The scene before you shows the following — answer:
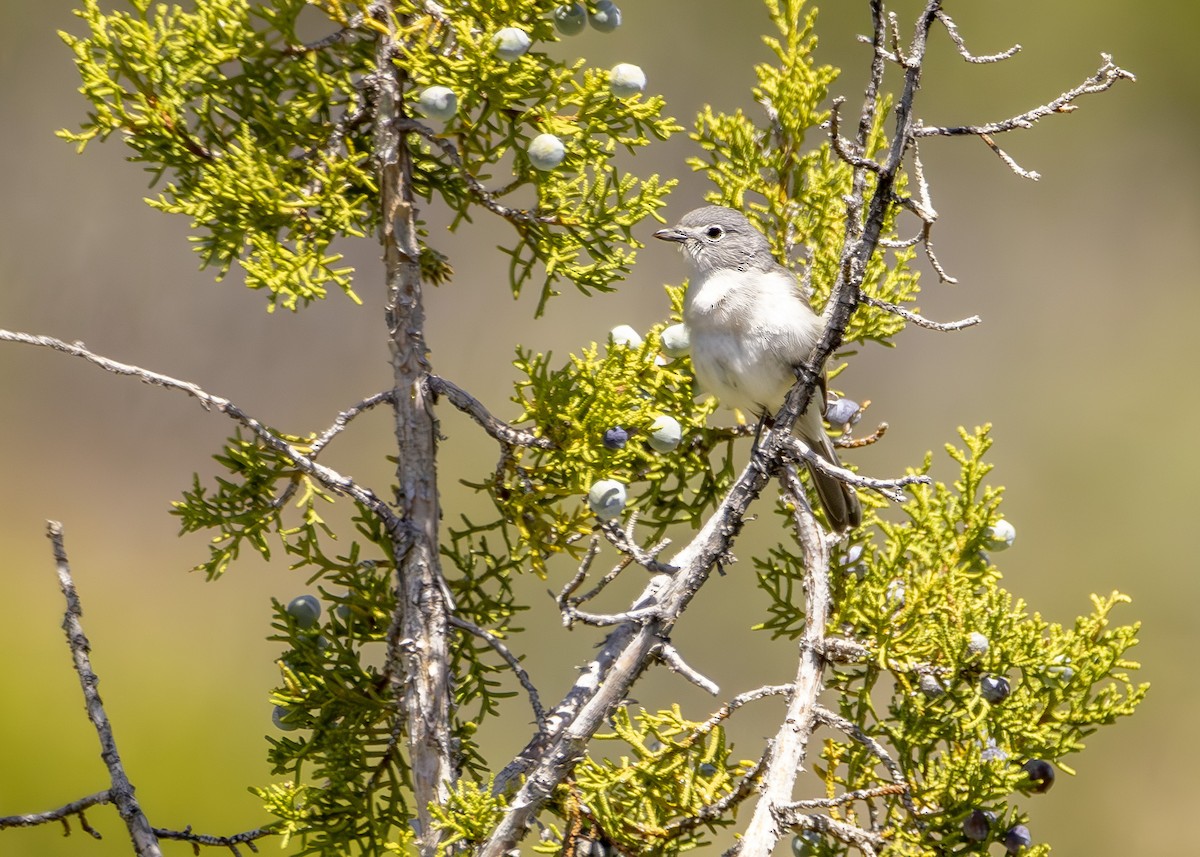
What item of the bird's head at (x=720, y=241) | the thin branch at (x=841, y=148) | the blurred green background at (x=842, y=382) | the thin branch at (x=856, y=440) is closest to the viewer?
the thin branch at (x=841, y=148)

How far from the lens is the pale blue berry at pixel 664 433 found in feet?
4.73

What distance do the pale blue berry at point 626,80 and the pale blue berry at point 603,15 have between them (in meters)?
0.05

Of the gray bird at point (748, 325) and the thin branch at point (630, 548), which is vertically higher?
the gray bird at point (748, 325)

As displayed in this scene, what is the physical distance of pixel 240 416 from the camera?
49.9 inches

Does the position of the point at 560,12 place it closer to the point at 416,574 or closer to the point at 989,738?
the point at 416,574

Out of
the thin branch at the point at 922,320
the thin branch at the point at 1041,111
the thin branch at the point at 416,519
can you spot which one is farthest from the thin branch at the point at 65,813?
the thin branch at the point at 1041,111

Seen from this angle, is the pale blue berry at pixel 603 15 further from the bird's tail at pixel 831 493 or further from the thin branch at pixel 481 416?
the bird's tail at pixel 831 493

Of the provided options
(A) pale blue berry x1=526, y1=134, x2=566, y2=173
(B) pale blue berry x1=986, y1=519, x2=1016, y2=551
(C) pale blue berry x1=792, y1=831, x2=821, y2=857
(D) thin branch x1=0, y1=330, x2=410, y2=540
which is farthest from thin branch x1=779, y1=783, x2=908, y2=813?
(A) pale blue berry x1=526, y1=134, x2=566, y2=173

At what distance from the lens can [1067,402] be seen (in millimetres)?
5246

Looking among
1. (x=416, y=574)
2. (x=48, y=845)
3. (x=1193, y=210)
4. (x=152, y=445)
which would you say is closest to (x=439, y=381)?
(x=416, y=574)

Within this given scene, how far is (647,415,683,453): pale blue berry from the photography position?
4.73 feet

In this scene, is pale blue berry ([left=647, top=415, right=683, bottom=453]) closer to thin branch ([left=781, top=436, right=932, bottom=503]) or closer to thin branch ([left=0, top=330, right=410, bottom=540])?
thin branch ([left=781, top=436, right=932, bottom=503])

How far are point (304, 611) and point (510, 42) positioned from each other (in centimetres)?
70

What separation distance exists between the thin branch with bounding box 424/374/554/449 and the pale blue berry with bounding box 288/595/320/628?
0.99 feet
